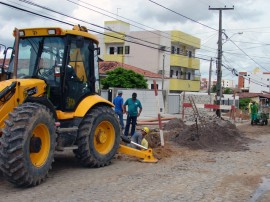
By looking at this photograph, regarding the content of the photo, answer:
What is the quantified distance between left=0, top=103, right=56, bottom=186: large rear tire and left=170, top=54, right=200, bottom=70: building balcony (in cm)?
4650

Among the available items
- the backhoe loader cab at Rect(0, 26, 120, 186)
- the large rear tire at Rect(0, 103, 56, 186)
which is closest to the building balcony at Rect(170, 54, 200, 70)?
the backhoe loader cab at Rect(0, 26, 120, 186)

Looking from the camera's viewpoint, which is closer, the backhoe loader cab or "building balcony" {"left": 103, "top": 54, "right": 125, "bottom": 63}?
the backhoe loader cab

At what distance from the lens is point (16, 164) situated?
6965 mm

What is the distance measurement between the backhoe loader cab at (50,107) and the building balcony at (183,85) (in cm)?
4401

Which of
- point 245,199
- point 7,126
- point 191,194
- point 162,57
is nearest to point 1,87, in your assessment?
point 7,126

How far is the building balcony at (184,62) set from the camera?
5394 cm

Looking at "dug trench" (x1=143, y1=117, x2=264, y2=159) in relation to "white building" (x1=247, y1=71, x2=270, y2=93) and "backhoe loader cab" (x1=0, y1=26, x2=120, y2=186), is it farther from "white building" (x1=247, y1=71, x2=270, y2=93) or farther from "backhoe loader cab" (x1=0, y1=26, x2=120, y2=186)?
"white building" (x1=247, y1=71, x2=270, y2=93)

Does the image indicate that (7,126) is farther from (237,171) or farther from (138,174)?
(237,171)

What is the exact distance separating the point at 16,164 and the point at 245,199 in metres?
4.00

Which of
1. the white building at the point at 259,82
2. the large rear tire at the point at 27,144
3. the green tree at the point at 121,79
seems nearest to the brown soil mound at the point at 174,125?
the large rear tire at the point at 27,144

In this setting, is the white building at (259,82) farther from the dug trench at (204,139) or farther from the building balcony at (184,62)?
the dug trench at (204,139)

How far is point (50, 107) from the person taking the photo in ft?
26.9

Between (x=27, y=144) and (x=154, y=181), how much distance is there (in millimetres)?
2667

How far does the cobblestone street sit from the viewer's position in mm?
7137
